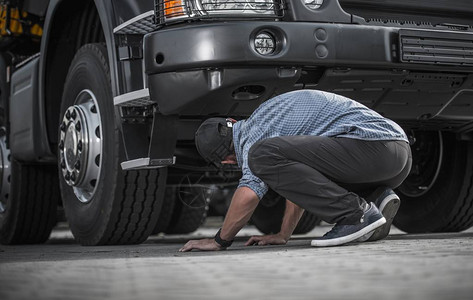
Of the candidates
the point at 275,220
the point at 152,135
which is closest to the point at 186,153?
the point at 152,135

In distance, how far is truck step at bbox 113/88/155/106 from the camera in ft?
13.2

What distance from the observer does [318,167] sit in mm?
3957

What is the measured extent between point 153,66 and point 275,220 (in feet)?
9.91

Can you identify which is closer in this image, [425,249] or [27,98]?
[425,249]

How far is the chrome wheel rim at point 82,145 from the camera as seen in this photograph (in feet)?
14.9

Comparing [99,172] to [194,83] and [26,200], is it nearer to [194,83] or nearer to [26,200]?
[194,83]

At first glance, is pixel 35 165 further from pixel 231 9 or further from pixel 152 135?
pixel 231 9

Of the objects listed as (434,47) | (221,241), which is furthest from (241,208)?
(434,47)

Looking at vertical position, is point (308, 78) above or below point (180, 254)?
above

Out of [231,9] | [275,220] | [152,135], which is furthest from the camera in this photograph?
[275,220]

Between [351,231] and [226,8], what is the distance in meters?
1.16

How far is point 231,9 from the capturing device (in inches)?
151

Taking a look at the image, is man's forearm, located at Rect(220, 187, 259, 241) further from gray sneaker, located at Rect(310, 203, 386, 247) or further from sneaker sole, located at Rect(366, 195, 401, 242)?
sneaker sole, located at Rect(366, 195, 401, 242)

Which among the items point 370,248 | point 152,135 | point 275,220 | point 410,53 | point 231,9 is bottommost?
point 275,220
